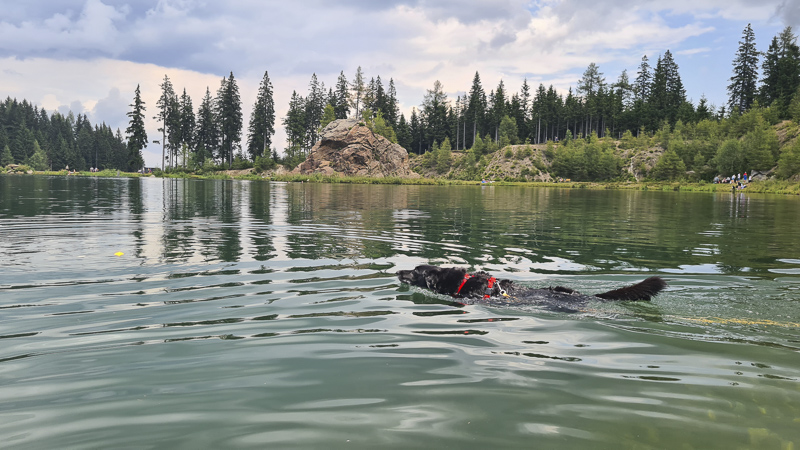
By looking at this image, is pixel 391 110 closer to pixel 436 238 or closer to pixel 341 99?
pixel 341 99

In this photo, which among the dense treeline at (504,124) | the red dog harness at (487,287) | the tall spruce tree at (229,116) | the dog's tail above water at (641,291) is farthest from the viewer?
the tall spruce tree at (229,116)

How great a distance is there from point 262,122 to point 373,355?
350 ft

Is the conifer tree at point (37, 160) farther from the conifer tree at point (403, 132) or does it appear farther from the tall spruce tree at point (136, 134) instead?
the conifer tree at point (403, 132)

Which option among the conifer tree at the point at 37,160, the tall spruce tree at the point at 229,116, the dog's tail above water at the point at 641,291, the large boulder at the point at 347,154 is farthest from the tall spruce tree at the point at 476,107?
the dog's tail above water at the point at 641,291

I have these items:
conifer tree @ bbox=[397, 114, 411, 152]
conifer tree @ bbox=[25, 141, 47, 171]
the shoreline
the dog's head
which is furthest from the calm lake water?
conifer tree @ bbox=[25, 141, 47, 171]

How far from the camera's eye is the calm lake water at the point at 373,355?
9.97 ft

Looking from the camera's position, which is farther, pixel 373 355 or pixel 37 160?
pixel 37 160

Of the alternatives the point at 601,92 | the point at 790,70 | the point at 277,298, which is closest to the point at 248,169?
the point at 601,92

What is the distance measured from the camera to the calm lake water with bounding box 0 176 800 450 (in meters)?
3.04

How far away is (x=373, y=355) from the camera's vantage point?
14.7ft

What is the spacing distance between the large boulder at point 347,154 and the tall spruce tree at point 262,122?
16.1m

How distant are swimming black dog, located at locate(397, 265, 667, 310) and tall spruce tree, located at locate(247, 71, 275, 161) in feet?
334

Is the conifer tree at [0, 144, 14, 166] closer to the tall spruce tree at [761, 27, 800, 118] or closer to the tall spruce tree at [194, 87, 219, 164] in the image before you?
the tall spruce tree at [194, 87, 219, 164]

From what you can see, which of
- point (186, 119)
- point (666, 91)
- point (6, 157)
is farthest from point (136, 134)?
point (666, 91)
